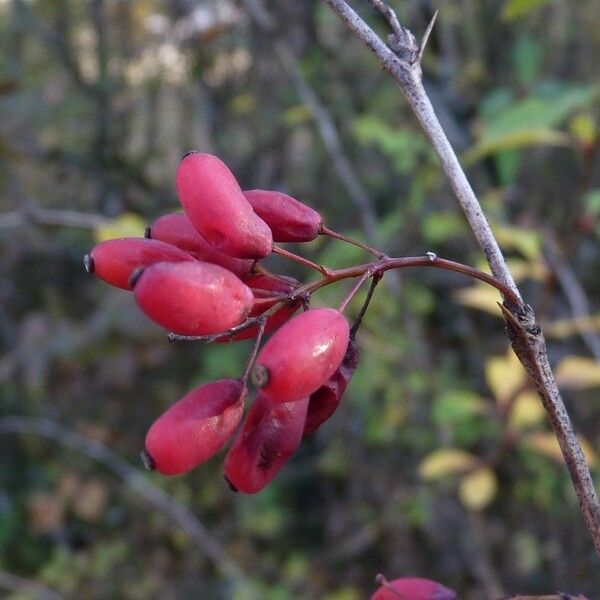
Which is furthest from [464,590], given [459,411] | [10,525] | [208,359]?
[10,525]

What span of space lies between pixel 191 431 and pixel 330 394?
0.10m

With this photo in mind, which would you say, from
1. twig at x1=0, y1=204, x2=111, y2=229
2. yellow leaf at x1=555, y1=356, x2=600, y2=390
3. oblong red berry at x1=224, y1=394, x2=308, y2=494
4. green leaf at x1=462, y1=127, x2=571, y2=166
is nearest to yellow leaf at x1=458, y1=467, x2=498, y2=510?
yellow leaf at x1=555, y1=356, x2=600, y2=390

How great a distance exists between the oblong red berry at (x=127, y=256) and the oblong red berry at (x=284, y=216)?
0.31ft

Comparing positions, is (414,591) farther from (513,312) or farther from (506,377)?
(506,377)

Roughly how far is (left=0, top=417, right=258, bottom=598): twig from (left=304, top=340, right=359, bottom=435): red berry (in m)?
1.99

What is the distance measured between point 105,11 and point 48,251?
136cm

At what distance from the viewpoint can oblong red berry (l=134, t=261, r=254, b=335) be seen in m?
0.48

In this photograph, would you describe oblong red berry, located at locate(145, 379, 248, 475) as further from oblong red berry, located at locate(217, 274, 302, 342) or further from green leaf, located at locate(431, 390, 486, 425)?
green leaf, located at locate(431, 390, 486, 425)

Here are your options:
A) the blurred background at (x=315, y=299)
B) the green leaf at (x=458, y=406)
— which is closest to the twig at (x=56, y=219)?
the blurred background at (x=315, y=299)

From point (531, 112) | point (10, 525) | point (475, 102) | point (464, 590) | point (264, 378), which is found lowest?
point (10, 525)

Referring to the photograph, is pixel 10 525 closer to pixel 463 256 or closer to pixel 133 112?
pixel 133 112

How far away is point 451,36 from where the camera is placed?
105 inches

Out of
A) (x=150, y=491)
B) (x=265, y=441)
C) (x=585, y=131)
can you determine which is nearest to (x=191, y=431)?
(x=265, y=441)

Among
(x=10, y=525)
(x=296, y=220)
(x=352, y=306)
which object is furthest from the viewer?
(x=10, y=525)
